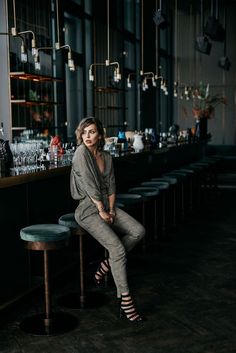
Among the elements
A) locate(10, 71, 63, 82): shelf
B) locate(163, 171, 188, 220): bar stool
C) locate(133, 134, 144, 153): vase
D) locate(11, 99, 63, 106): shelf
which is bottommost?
locate(163, 171, 188, 220): bar stool

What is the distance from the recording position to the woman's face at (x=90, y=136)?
3.58m

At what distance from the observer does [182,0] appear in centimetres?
1321

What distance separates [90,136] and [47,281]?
1100 millimetres

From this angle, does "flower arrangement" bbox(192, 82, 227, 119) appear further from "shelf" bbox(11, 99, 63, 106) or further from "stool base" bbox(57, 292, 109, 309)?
"stool base" bbox(57, 292, 109, 309)

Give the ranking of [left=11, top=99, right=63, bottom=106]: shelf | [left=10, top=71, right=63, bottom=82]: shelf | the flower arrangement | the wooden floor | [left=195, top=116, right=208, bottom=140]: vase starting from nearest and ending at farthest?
→ the wooden floor < [left=10, top=71, right=63, bottom=82]: shelf < [left=11, top=99, right=63, bottom=106]: shelf < [left=195, top=116, right=208, bottom=140]: vase < the flower arrangement

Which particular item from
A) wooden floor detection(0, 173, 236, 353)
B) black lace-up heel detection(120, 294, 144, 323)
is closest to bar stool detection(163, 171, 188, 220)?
wooden floor detection(0, 173, 236, 353)

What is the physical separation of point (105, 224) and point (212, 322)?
40.2 inches

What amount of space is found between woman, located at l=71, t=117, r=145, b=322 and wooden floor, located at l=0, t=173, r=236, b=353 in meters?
0.23

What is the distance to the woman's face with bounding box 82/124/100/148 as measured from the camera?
3.58 m

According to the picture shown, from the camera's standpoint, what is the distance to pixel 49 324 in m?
3.29

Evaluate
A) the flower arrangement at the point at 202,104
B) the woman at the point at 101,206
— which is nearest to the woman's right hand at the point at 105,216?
the woman at the point at 101,206

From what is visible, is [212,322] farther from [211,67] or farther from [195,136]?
[211,67]

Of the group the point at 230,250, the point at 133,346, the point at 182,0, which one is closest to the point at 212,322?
the point at 133,346

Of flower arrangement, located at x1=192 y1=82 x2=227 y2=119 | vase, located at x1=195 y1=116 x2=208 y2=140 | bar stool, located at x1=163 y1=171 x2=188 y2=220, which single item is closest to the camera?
bar stool, located at x1=163 y1=171 x2=188 y2=220
